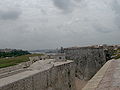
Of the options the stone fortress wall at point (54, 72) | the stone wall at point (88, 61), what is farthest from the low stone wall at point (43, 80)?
the stone wall at point (88, 61)

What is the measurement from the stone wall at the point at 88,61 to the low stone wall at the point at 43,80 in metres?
11.0

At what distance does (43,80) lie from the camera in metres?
7.36

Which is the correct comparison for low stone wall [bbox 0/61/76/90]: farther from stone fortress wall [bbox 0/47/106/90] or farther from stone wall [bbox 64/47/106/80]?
stone wall [bbox 64/47/106/80]

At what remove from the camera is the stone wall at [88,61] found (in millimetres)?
22547

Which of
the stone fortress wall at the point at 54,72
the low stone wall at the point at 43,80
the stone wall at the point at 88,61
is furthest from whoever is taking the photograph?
the stone wall at the point at 88,61

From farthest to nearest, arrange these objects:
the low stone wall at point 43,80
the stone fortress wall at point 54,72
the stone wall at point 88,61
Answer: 1. the stone wall at point 88,61
2. the stone fortress wall at point 54,72
3. the low stone wall at point 43,80

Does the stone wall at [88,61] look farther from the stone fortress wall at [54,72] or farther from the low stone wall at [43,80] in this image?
the low stone wall at [43,80]

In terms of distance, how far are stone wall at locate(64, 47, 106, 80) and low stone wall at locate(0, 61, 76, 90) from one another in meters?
11.0

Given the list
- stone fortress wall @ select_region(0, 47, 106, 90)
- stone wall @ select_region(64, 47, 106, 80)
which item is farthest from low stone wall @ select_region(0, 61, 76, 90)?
stone wall @ select_region(64, 47, 106, 80)

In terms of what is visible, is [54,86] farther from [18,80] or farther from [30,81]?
[18,80]

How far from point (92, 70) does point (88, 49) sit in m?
2.55

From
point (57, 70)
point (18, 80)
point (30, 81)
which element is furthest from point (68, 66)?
point (18, 80)

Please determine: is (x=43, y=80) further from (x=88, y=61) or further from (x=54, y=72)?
(x=88, y=61)

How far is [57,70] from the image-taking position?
939 cm
